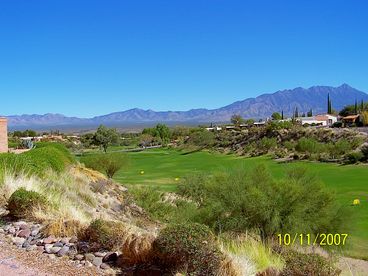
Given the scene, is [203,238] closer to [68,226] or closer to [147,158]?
[68,226]

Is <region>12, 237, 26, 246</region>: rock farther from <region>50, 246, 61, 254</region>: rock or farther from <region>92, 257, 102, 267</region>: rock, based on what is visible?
<region>92, 257, 102, 267</region>: rock

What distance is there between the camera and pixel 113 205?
2458 centimetres

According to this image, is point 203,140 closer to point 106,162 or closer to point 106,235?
point 106,162

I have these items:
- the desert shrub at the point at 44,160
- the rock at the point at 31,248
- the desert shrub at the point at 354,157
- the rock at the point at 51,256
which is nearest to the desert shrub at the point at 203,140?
the desert shrub at the point at 354,157

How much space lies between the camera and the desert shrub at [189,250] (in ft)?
22.9

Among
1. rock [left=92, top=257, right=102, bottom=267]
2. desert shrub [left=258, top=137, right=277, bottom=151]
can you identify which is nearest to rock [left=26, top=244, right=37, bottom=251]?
rock [left=92, top=257, right=102, bottom=267]

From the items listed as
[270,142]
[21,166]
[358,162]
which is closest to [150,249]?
[21,166]

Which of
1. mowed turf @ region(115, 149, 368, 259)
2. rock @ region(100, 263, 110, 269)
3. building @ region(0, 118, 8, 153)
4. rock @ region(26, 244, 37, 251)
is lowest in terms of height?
mowed turf @ region(115, 149, 368, 259)

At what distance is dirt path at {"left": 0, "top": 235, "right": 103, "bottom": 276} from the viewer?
760 cm

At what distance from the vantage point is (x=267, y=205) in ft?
67.8

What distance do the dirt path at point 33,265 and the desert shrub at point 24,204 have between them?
2029 mm

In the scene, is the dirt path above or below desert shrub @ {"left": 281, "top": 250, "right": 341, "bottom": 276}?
below

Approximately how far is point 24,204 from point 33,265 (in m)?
3.07

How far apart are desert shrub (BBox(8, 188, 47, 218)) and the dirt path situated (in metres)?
2.03
